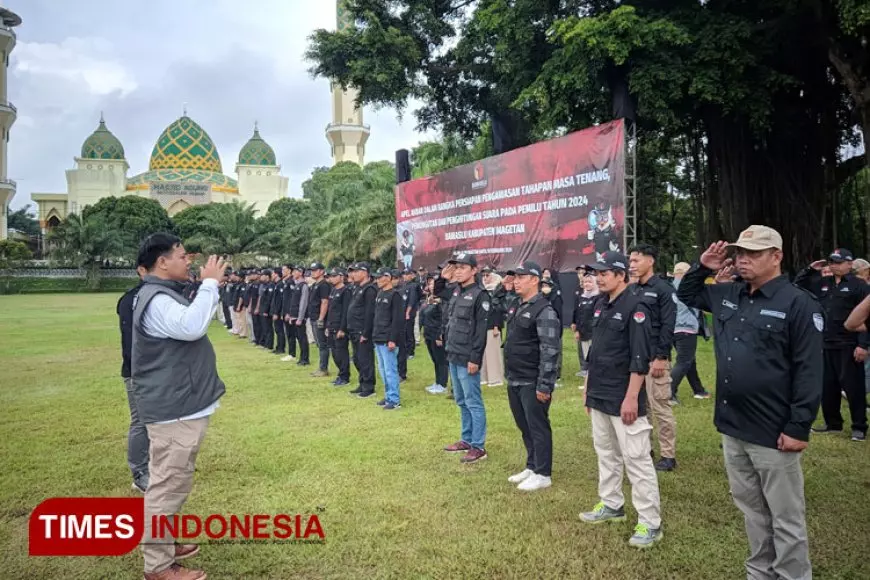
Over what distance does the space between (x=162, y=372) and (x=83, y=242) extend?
4262 centimetres

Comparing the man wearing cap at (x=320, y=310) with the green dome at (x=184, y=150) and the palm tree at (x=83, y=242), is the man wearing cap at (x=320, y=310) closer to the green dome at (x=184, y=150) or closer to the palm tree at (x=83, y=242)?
the palm tree at (x=83, y=242)

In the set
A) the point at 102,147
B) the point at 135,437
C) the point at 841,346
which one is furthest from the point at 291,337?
the point at 102,147

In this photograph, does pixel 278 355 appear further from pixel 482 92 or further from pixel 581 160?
pixel 482 92

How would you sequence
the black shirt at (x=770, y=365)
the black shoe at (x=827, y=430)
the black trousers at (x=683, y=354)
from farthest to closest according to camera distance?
the black trousers at (x=683, y=354) < the black shoe at (x=827, y=430) < the black shirt at (x=770, y=365)

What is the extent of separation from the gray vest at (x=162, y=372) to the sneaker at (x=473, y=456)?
2.58 meters

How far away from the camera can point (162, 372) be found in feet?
9.93

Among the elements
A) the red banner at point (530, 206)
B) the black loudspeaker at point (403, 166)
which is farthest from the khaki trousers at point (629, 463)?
the black loudspeaker at point (403, 166)

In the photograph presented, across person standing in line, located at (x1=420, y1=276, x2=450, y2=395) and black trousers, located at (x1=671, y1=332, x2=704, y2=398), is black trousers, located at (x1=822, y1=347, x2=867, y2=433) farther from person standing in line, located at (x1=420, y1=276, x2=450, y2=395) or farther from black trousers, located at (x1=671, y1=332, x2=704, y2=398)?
person standing in line, located at (x1=420, y1=276, x2=450, y2=395)

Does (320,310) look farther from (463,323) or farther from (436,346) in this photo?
(463,323)

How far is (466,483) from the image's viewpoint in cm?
459

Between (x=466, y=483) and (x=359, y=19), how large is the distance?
15304 mm

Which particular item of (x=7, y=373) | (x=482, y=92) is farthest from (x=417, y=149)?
(x=7, y=373)

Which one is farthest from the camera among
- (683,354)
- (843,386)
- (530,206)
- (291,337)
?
(530,206)

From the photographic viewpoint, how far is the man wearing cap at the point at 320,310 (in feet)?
31.7
